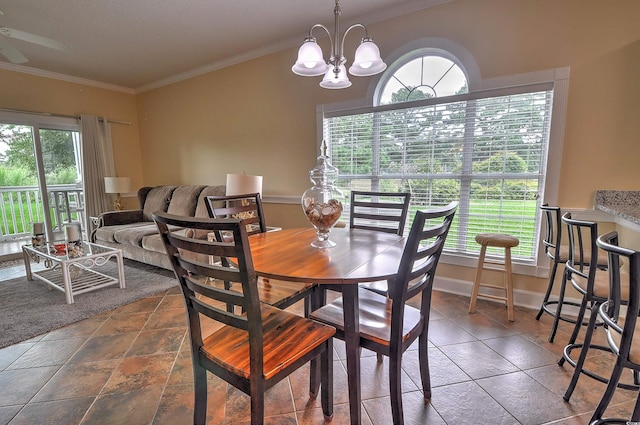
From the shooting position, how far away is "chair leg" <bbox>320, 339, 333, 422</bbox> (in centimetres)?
134

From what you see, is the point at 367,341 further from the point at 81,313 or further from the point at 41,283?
the point at 41,283

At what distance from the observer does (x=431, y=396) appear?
1.54 metres

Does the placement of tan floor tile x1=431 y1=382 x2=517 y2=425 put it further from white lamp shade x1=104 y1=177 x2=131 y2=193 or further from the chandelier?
white lamp shade x1=104 y1=177 x2=131 y2=193

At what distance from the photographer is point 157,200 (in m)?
4.39

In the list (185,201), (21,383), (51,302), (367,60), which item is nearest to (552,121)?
(367,60)

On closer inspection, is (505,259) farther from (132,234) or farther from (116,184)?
(116,184)

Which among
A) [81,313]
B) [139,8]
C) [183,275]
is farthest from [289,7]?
[81,313]

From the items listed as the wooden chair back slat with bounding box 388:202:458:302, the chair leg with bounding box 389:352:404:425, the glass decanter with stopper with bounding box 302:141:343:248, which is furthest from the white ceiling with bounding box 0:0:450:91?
the chair leg with bounding box 389:352:404:425

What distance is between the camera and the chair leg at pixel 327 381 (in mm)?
1340

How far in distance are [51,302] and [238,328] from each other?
2762 millimetres

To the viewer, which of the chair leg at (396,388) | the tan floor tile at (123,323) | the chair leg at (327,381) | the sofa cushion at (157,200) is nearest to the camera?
the chair leg at (396,388)

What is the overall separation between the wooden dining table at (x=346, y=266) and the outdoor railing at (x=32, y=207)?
15.4ft

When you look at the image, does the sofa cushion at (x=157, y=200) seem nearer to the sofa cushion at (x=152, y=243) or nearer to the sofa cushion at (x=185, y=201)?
the sofa cushion at (x=185, y=201)

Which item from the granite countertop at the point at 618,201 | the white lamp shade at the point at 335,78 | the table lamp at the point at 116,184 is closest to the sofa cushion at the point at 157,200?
the table lamp at the point at 116,184
